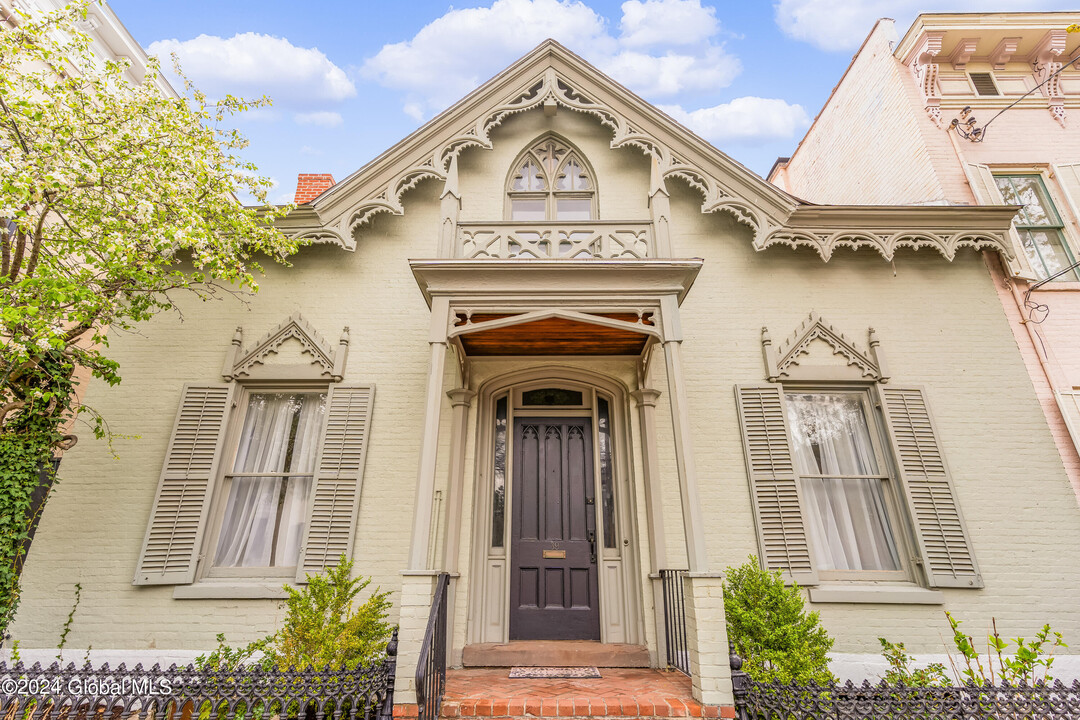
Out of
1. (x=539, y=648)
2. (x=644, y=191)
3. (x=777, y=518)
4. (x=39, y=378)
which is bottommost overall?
(x=539, y=648)

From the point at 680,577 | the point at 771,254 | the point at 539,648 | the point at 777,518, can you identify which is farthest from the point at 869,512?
the point at 539,648

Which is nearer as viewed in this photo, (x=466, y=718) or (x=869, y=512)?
(x=466, y=718)

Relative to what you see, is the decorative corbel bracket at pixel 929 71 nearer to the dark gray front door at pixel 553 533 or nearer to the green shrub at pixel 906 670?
the dark gray front door at pixel 553 533

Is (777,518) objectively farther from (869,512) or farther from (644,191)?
(644,191)

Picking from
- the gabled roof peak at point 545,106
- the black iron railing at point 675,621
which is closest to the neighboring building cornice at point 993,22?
the gabled roof peak at point 545,106

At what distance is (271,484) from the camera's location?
620cm

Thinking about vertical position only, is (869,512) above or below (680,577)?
above

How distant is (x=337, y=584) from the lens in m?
4.61

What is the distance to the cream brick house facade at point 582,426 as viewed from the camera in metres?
5.44

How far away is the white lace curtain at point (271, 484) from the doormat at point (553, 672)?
2780mm

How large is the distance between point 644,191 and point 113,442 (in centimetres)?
734

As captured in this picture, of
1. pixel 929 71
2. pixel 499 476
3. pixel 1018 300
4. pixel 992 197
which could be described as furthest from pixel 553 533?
pixel 929 71

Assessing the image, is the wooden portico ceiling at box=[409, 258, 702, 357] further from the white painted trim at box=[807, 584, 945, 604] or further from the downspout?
the downspout

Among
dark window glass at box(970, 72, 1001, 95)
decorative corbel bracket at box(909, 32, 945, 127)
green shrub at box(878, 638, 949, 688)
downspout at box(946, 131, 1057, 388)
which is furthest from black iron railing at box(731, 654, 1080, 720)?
dark window glass at box(970, 72, 1001, 95)
